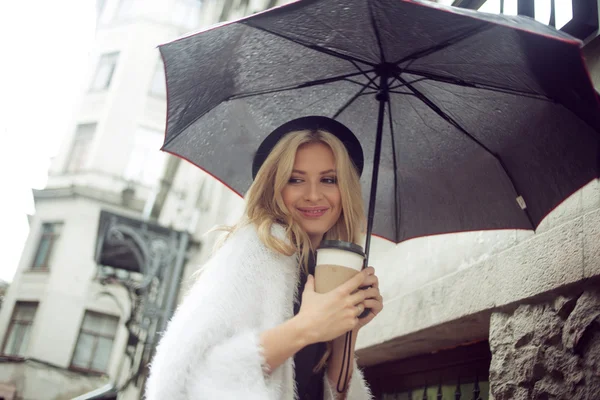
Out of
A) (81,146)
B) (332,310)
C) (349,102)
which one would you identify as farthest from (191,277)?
(81,146)

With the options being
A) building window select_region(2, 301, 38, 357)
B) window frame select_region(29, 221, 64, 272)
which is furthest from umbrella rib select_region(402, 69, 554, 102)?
window frame select_region(29, 221, 64, 272)

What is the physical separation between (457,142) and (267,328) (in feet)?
4.28

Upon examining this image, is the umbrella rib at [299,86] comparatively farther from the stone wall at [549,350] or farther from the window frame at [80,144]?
the window frame at [80,144]

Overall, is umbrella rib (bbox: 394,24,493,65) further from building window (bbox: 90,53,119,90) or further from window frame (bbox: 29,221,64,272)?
building window (bbox: 90,53,119,90)

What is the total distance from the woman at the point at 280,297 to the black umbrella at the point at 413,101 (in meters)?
0.21

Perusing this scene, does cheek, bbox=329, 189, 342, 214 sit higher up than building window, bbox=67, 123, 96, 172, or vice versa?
building window, bbox=67, 123, 96, 172

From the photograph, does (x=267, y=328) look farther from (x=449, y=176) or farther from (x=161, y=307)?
(x=161, y=307)

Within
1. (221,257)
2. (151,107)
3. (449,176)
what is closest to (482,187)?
(449,176)

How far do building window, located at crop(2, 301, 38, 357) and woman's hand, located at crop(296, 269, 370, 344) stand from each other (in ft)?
65.0

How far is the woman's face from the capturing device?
2045mm

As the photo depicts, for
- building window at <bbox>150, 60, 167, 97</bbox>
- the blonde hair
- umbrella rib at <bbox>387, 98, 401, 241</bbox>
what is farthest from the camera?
building window at <bbox>150, 60, 167, 97</bbox>

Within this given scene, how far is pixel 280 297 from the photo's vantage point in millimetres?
1780

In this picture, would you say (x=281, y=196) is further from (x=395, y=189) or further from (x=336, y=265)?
(x=395, y=189)

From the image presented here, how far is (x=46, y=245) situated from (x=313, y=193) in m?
20.5
